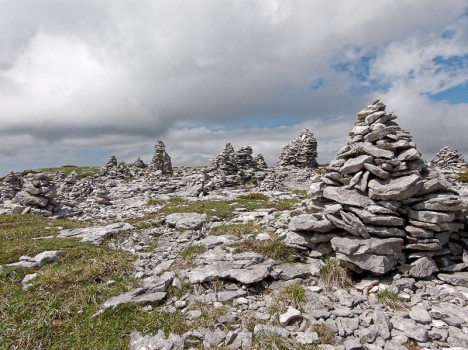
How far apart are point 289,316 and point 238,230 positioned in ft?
23.6

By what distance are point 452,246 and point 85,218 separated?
24198mm

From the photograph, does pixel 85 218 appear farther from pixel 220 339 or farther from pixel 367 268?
pixel 367 268

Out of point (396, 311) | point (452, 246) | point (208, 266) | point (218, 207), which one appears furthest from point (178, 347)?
point (218, 207)

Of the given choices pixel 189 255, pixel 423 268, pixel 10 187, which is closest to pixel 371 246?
pixel 423 268

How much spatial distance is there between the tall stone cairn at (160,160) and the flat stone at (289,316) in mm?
57655

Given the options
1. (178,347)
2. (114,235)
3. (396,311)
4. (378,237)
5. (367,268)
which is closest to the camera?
(178,347)

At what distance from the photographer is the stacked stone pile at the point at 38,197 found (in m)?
26.7

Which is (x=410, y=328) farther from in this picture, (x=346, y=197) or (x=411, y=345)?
(x=346, y=197)

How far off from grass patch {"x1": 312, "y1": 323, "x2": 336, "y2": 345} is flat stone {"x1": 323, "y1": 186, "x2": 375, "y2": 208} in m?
4.95

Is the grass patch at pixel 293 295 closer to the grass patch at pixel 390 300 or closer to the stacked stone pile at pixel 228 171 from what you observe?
the grass patch at pixel 390 300

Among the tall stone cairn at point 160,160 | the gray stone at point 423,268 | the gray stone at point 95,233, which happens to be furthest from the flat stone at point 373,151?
the tall stone cairn at point 160,160

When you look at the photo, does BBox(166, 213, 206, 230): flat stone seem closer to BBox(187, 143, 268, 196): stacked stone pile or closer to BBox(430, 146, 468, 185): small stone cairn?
BBox(187, 143, 268, 196): stacked stone pile

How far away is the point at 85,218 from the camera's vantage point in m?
24.8

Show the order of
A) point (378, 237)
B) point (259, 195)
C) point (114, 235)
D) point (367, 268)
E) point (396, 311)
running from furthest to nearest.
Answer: point (259, 195), point (114, 235), point (378, 237), point (367, 268), point (396, 311)
